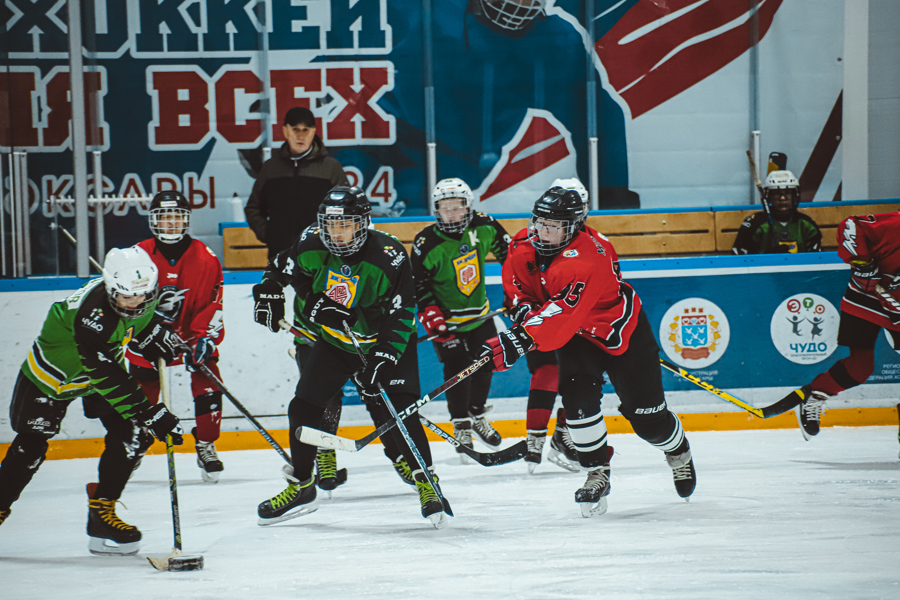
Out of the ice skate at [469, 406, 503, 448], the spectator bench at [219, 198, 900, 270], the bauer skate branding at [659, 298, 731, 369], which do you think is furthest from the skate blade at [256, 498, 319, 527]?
the spectator bench at [219, 198, 900, 270]

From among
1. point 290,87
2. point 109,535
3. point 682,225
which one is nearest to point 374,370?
point 109,535

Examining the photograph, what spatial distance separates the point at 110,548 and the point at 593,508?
1545mm

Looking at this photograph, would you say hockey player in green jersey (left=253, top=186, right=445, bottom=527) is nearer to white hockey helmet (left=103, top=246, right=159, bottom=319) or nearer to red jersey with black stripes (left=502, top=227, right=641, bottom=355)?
red jersey with black stripes (left=502, top=227, right=641, bottom=355)

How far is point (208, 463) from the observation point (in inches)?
153

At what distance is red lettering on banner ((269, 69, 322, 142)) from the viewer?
21.2 ft

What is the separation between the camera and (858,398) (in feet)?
15.4

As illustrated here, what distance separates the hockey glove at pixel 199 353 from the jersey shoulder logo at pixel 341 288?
872 millimetres

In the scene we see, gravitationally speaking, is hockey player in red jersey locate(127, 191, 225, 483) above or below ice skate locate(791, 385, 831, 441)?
above

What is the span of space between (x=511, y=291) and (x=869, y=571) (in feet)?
5.33

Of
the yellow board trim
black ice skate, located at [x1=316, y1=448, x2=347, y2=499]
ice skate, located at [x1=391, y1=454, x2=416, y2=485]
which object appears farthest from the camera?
the yellow board trim

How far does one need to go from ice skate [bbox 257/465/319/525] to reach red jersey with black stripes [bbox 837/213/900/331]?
2.41 metres

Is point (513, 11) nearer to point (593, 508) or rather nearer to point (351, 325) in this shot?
point (351, 325)

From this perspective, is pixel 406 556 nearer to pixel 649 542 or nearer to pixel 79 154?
pixel 649 542

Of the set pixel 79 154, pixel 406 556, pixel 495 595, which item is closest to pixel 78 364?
pixel 406 556
